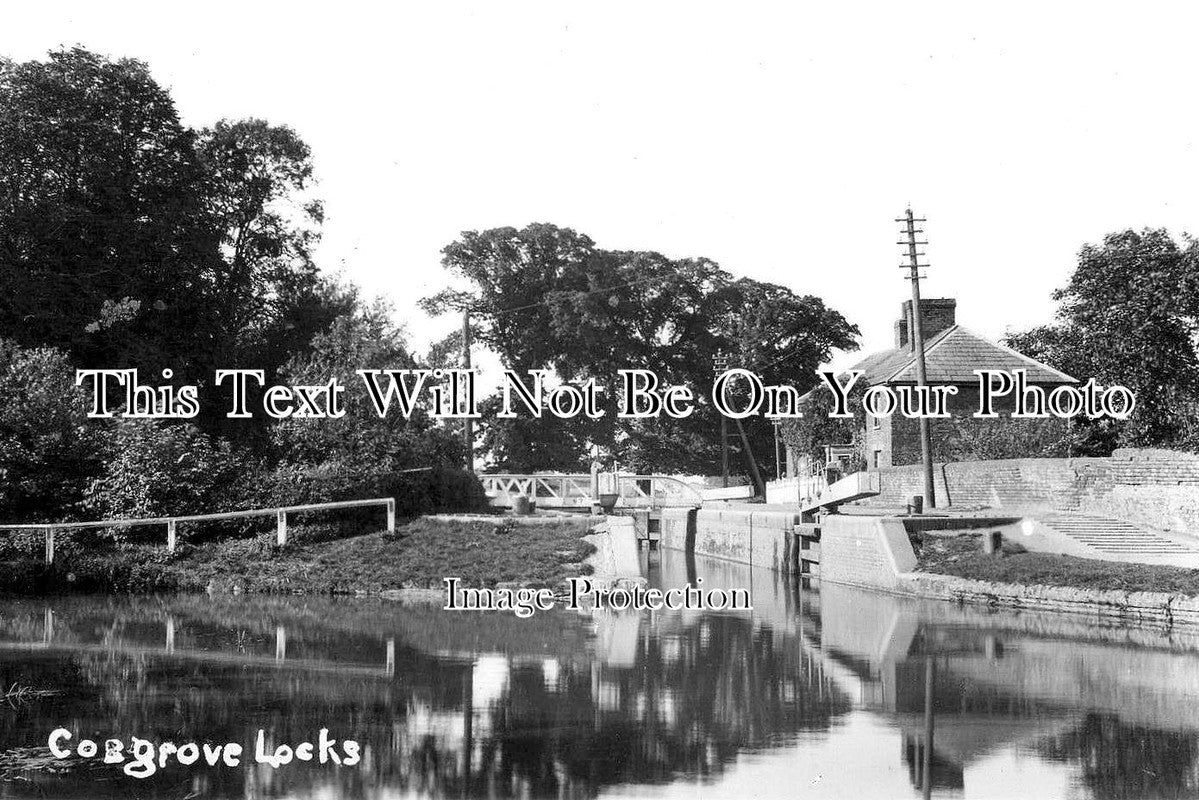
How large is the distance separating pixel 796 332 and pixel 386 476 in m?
43.2

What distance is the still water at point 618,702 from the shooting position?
1133cm

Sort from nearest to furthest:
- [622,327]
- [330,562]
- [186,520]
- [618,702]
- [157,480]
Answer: [618,702] < [330,562] < [186,520] < [157,480] < [622,327]

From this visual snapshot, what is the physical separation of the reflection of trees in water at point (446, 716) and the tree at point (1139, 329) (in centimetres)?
3178

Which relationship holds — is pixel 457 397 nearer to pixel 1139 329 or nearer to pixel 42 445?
pixel 42 445

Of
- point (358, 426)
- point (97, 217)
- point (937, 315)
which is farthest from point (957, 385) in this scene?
point (97, 217)

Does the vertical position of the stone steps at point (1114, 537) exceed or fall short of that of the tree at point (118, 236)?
it falls short

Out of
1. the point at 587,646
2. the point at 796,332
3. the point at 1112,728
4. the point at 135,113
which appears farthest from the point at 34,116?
the point at 796,332

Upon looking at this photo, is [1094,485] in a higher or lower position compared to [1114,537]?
higher

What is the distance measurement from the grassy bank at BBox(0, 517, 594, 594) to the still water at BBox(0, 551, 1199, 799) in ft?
11.8

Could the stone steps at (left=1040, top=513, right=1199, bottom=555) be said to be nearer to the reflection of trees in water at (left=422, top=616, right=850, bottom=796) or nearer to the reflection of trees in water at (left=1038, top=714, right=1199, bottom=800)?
the reflection of trees in water at (left=422, top=616, right=850, bottom=796)

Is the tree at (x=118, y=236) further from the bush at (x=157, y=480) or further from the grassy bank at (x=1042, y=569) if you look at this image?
the grassy bank at (x=1042, y=569)

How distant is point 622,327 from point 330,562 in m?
44.5

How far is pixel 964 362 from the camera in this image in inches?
1919

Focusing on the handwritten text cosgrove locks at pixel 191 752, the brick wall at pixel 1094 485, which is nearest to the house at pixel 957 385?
the brick wall at pixel 1094 485
